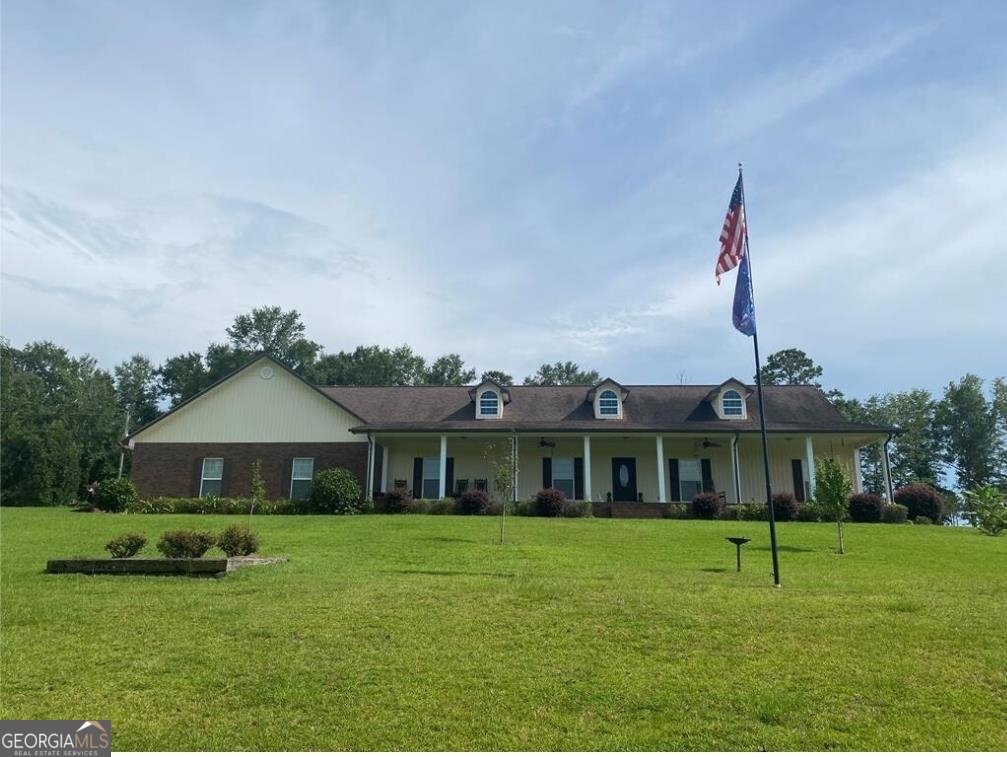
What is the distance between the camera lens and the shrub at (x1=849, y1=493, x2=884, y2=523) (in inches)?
961

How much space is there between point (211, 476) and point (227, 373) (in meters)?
28.4

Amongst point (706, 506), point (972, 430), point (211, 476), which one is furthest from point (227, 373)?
point (972, 430)

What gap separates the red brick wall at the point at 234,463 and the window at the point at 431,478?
2.63 meters

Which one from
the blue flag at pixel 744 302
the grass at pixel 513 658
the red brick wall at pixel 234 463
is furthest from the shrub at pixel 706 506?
the blue flag at pixel 744 302

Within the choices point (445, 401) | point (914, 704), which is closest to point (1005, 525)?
point (914, 704)

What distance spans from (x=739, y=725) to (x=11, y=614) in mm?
8490

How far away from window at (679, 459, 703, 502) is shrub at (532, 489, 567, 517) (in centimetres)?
692

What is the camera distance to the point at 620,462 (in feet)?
100

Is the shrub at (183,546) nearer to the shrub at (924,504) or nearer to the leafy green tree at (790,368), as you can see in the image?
the shrub at (924,504)

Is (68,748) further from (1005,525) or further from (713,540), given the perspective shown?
(1005,525)

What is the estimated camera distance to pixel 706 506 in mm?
25031

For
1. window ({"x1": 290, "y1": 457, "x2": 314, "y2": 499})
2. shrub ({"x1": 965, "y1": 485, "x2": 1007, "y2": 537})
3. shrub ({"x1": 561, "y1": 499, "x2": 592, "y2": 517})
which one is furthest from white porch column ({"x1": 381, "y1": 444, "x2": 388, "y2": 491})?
shrub ({"x1": 965, "y1": 485, "x2": 1007, "y2": 537})

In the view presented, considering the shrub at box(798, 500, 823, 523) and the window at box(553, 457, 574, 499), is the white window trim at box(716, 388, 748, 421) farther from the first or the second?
the window at box(553, 457, 574, 499)

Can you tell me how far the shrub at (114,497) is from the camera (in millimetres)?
26422
